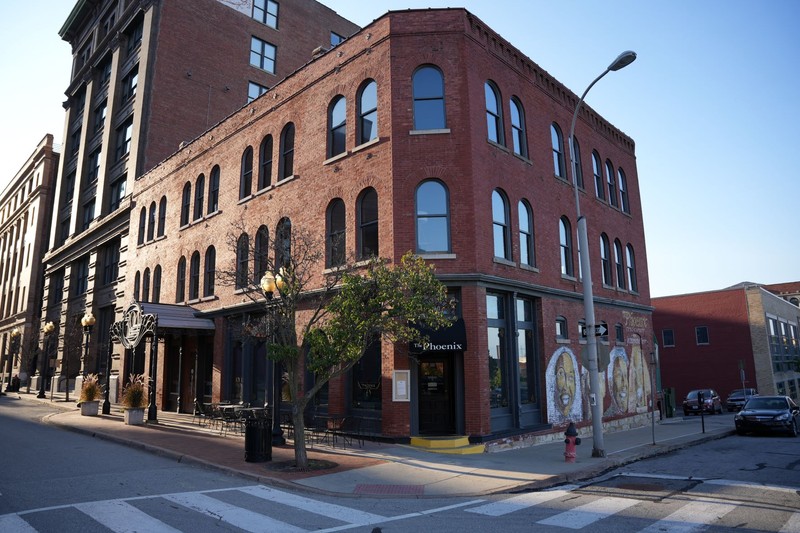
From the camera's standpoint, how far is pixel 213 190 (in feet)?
82.6

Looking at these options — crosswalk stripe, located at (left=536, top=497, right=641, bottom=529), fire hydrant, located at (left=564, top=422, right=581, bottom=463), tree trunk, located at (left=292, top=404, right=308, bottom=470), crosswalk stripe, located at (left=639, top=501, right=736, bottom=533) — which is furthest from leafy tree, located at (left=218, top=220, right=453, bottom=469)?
crosswalk stripe, located at (left=639, top=501, right=736, bottom=533)

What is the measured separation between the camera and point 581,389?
20203 millimetres

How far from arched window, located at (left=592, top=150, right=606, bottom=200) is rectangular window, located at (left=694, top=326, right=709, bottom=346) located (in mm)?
27649

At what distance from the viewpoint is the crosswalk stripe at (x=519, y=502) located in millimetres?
8703

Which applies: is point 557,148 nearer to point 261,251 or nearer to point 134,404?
point 261,251

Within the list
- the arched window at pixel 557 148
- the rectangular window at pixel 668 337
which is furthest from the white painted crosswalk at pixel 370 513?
the rectangular window at pixel 668 337

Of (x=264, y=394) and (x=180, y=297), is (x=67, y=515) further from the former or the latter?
(x=180, y=297)

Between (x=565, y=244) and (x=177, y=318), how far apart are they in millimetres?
16198

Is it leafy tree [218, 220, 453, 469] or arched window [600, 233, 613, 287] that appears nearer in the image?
leafy tree [218, 220, 453, 469]

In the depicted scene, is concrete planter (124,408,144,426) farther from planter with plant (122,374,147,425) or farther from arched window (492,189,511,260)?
arched window (492,189,511,260)

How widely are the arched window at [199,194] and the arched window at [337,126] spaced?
31.3 feet

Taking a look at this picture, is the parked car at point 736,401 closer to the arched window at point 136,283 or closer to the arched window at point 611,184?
the arched window at point 611,184

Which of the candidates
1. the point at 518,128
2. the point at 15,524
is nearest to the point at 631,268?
the point at 518,128

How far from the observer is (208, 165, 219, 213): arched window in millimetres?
25009
